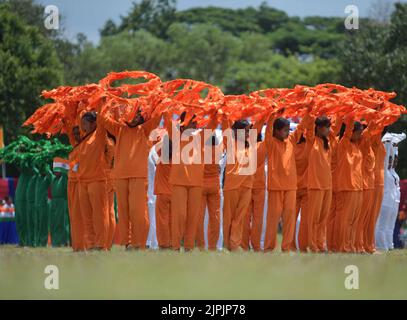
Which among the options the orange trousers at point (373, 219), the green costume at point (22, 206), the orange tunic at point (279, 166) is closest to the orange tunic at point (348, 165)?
the orange trousers at point (373, 219)

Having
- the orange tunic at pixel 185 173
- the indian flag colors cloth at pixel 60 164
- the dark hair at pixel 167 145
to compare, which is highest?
the dark hair at pixel 167 145

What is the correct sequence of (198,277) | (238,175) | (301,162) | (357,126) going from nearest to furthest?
(198,277) → (238,175) → (301,162) → (357,126)

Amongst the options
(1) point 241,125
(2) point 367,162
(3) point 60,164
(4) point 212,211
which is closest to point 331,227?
(2) point 367,162

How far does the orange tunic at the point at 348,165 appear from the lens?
17.6 meters

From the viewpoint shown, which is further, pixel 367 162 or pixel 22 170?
pixel 22 170

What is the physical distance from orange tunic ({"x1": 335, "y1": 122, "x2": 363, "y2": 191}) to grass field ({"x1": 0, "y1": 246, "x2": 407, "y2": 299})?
11.1ft

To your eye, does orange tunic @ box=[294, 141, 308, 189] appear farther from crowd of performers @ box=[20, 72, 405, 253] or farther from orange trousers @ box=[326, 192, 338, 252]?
orange trousers @ box=[326, 192, 338, 252]

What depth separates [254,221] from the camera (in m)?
17.1

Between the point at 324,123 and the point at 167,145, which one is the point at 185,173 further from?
the point at 324,123

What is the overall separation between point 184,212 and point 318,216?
2.09m

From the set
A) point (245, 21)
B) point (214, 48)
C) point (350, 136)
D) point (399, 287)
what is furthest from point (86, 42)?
point (399, 287)

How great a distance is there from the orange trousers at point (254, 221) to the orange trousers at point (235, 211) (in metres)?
0.31

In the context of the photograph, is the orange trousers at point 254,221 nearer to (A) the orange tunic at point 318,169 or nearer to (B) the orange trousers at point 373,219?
(A) the orange tunic at point 318,169
